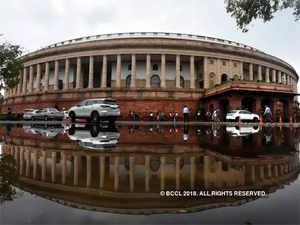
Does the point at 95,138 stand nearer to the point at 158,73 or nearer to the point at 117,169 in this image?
the point at 117,169

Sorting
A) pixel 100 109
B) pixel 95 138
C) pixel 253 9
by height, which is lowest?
pixel 95 138

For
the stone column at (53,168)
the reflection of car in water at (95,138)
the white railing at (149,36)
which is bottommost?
the stone column at (53,168)

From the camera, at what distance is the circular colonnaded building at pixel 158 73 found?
2666cm

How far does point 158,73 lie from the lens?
36406 mm

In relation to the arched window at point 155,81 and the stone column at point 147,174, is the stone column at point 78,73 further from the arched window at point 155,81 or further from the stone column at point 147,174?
the stone column at point 147,174

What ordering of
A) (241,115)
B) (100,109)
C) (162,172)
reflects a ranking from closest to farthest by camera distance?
(162,172), (100,109), (241,115)

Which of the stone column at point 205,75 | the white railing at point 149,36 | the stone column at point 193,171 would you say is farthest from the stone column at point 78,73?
the stone column at point 193,171

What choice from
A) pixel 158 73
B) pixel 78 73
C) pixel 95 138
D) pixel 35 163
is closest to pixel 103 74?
pixel 78 73

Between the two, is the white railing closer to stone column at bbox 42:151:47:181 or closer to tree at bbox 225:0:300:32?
tree at bbox 225:0:300:32

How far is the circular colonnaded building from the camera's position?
26656mm

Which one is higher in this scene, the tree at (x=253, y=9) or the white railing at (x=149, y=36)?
the white railing at (x=149, y=36)

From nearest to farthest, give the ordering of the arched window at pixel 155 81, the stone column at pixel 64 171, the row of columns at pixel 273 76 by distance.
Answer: the stone column at pixel 64 171 → the arched window at pixel 155 81 → the row of columns at pixel 273 76

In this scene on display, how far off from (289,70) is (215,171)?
5707 cm

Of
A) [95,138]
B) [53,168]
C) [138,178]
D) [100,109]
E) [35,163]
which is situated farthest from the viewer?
[100,109]
